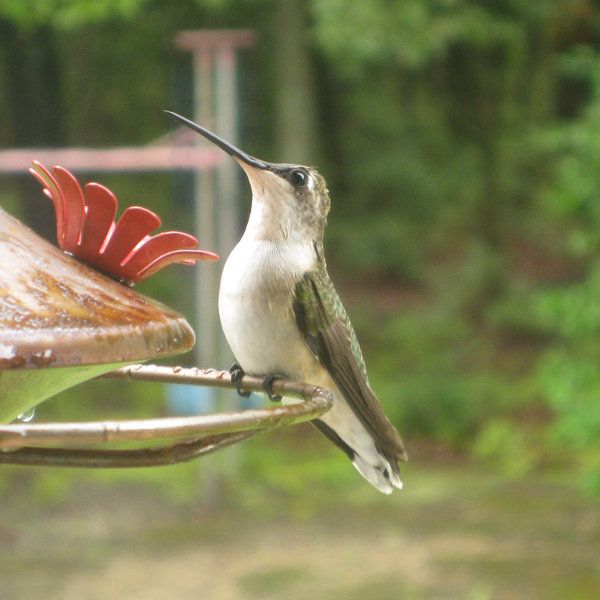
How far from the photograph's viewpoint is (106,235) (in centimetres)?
218

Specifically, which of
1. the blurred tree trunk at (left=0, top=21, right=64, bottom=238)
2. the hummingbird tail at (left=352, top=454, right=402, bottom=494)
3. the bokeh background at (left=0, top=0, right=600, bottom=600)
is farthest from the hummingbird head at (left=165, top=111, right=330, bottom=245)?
the blurred tree trunk at (left=0, top=21, right=64, bottom=238)

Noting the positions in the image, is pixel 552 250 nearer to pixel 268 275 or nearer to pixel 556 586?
pixel 556 586

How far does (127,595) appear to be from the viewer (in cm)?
691

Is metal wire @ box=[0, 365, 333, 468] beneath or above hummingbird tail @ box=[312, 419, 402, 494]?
above

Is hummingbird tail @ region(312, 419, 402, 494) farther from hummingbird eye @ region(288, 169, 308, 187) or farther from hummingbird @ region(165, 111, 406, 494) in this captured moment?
hummingbird eye @ region(288, 169, 308, 187)

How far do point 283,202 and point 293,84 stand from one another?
9.66m

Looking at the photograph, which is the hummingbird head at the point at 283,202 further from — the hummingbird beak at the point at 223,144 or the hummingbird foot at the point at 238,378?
the hummingbird foot at the point at 238,378

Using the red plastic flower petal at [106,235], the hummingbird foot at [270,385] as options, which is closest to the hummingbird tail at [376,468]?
the hummingbird foot at [270,385]

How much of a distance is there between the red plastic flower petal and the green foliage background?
669 centimetres

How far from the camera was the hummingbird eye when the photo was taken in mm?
2988

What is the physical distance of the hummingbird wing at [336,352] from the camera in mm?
2932

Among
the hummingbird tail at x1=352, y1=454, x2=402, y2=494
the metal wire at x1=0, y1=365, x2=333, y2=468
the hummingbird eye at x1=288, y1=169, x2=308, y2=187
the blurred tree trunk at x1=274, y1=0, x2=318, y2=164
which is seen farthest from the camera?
the blurred tree trunk at x1=274, y1=0, x2=318, y2=164

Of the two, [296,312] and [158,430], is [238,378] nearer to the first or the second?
[296,312]

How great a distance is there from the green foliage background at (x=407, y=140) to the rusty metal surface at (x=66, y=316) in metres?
6.87
